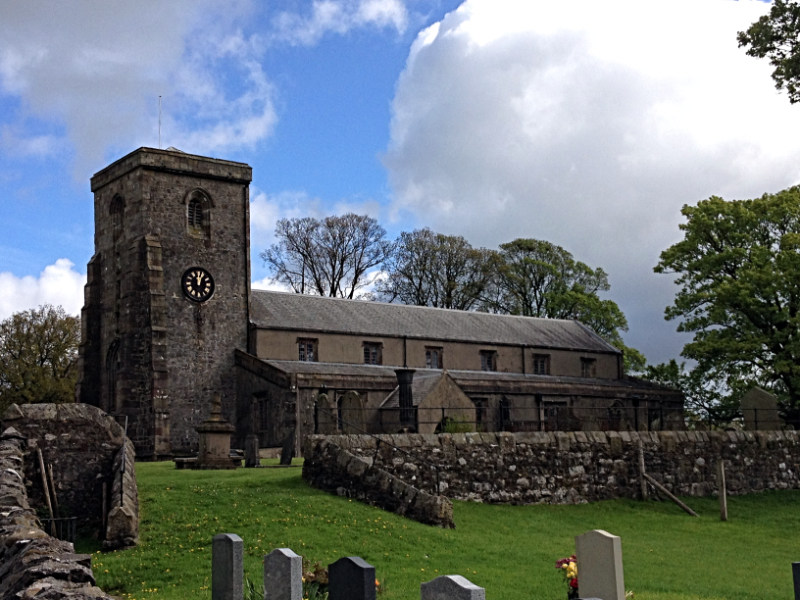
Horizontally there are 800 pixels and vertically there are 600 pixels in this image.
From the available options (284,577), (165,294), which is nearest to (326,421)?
(165,294)

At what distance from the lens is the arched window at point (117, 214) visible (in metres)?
44.0

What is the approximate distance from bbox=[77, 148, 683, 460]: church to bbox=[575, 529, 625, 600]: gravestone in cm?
2636

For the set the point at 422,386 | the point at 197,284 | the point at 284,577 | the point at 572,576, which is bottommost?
the point at 572,576

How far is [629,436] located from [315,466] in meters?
10.2

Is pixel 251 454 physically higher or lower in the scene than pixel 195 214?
lower

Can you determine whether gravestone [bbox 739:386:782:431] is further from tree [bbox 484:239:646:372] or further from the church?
tree [bbox 484:239:646:372]

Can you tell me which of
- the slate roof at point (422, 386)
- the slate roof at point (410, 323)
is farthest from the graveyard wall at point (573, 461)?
the slate roof at point (410, 323)

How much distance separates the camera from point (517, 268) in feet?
220

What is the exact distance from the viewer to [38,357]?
188ft

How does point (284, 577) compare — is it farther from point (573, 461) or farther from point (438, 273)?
point (438, 273)

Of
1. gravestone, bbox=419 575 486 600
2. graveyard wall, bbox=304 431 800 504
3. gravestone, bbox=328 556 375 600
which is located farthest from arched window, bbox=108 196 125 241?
gravestone, bbox=419 575 486 600

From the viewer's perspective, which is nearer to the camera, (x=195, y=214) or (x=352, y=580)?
(x=352, y=580)

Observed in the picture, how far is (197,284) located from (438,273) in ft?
84.4

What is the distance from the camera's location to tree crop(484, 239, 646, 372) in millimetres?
63969
